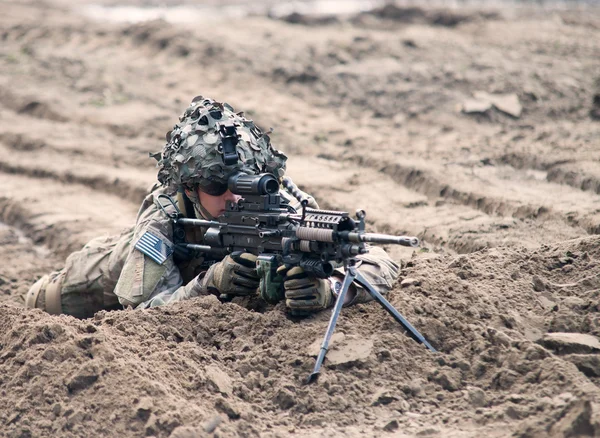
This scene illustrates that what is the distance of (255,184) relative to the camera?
479 cm

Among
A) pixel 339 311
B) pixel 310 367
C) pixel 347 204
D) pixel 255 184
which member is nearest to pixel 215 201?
pixel 255 184

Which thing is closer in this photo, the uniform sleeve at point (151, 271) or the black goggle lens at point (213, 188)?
the black goggle lens at point (213, 188)

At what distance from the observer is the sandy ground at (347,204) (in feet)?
13.6

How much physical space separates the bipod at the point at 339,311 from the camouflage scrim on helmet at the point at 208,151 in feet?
3.29

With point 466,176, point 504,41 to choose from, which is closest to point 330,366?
point 466,176

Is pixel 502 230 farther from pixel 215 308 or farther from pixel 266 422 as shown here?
pixel 266 422

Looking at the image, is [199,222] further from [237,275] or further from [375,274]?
[375,274]

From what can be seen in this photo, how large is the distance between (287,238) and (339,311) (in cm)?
46

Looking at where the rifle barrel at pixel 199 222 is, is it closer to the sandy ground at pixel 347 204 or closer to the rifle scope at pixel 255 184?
the rifle scope at pixel 255 184

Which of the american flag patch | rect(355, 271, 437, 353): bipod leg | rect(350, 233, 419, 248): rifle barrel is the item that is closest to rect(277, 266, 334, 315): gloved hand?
rect(355, 271, 437, 353): bipod leg

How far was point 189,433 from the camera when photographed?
3861 millimetres

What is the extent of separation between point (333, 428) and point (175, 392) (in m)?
0.76

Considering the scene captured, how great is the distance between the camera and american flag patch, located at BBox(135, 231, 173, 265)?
5363mm

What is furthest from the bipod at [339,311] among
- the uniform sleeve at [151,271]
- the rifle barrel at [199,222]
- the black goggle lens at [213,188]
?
the uniform sleeve at [151,271]
